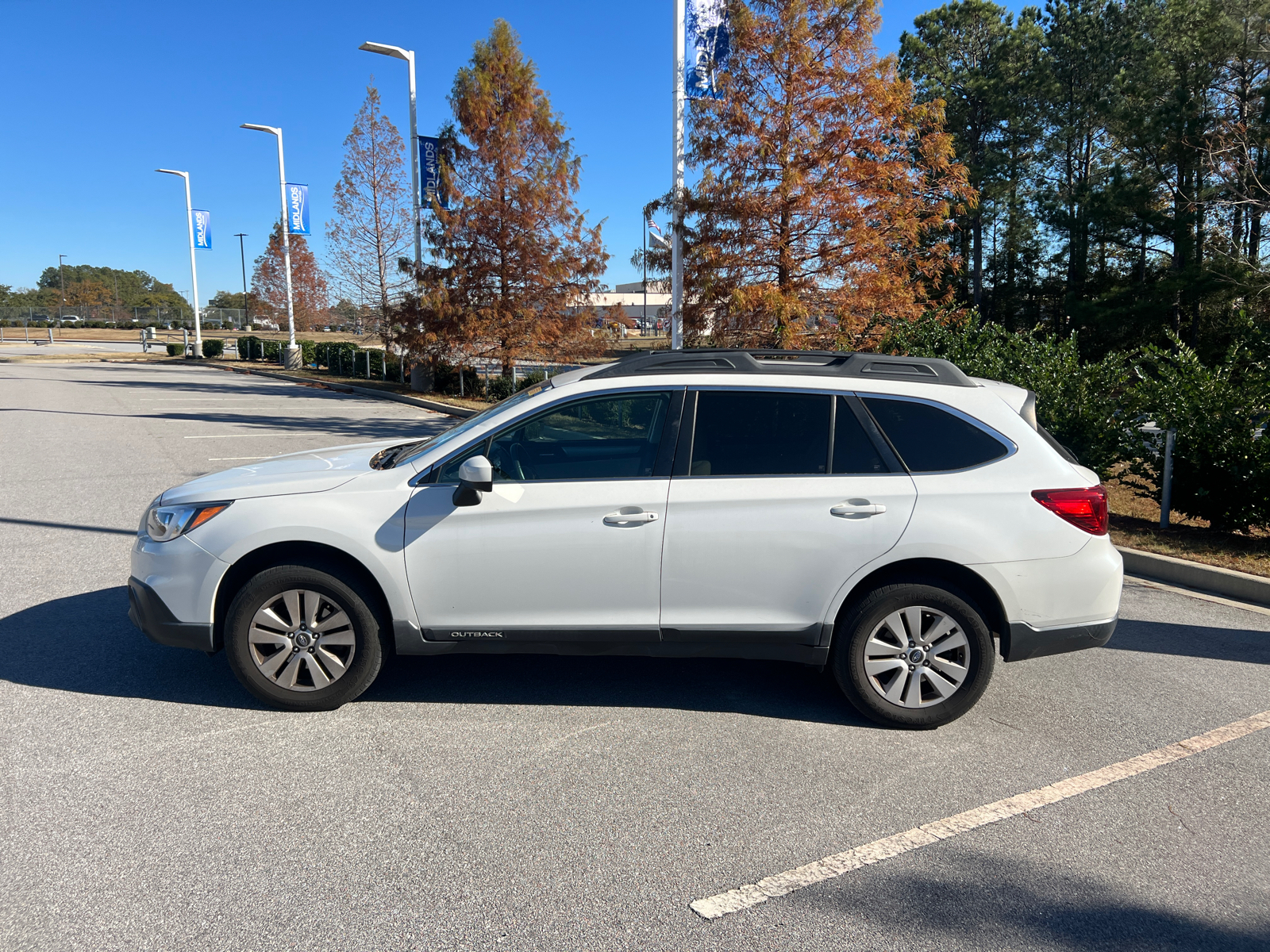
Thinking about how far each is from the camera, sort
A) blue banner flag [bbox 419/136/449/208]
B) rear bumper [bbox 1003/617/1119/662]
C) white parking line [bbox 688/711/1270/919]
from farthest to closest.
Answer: blue banner flag [bbox 419/136/449/208] < rear bumper [bbox 1003/617/1119/662] < white parking line [bbox 688/711/1270/919]

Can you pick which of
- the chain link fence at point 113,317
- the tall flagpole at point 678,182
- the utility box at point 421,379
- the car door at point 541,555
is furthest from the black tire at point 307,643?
the chain link fence at point 113,317

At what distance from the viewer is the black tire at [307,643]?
4250mm

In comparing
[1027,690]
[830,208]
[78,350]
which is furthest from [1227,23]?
[78,350]

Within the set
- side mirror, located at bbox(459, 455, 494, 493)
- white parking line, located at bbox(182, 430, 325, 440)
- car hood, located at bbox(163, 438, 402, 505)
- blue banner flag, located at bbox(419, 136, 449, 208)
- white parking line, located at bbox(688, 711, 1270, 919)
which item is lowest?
white parking line, located at bbox(688, 711, 1270, 919)

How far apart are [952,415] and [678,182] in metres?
10.2

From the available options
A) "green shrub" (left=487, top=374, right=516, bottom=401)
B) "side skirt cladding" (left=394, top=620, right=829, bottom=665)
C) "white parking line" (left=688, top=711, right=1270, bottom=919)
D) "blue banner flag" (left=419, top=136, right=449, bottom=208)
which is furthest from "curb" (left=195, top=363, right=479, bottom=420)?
"white parking line" (left=688, top=711, right=1270, bottom=919)

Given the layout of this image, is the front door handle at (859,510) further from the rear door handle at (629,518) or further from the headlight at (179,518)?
the headlight at (179,518)

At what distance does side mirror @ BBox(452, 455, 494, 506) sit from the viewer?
405cm

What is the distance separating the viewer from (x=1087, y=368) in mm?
9672

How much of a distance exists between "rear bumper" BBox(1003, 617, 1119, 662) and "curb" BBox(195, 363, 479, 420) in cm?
1126

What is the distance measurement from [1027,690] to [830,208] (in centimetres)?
933

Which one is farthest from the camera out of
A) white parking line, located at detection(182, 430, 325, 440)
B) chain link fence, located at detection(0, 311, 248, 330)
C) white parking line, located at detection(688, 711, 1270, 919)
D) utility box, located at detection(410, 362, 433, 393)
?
chain link fence, located at detection(0, 311, 248, 330)

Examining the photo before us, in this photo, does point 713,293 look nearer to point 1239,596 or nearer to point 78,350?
point 1239,596

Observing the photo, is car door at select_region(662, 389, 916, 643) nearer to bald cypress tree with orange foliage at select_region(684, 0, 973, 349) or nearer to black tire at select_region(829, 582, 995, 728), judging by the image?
black tire at select_region(829, 582, 995, 728)
